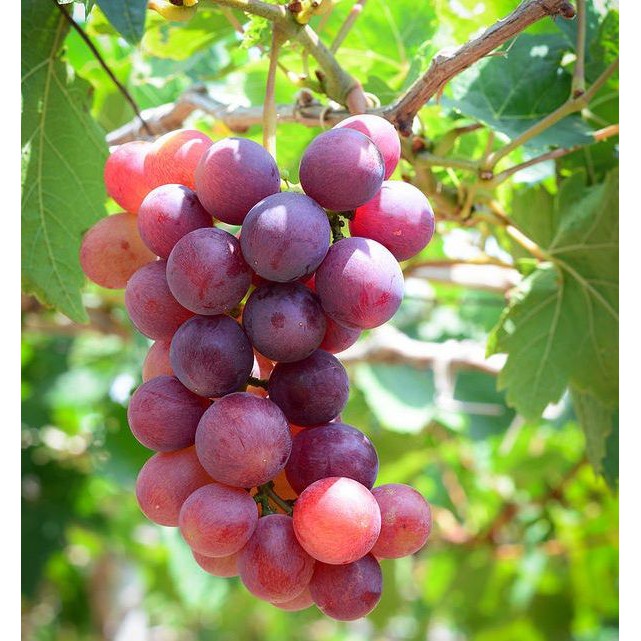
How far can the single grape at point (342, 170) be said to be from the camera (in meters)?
0.54

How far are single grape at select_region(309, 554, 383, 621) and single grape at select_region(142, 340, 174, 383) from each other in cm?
19

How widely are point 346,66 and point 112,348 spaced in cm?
155

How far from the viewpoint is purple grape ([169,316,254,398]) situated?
55cm

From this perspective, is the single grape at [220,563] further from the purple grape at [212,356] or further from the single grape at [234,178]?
the single grape at [234,178]

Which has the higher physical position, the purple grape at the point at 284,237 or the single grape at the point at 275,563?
the purple grape at the point at 284,237

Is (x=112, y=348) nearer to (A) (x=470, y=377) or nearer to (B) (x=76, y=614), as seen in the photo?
(A) (x=470, y=377)

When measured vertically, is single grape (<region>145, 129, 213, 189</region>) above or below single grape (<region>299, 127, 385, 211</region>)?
above

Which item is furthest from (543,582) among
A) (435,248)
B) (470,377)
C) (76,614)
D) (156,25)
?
(156,25)

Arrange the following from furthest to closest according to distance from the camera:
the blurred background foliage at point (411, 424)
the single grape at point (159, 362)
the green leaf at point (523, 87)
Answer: the blurred background foliage at point (411, 424) → the green leaf at point (523, 87) → the single grape at point (159, 362)

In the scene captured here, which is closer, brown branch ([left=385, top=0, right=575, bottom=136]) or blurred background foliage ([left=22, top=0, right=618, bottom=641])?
brown branch ([left=385, top=0, right=575, bottom=136])

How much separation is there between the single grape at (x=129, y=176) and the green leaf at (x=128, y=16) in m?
0.09

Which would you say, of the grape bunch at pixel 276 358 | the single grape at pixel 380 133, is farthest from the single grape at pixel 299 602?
the single grape at pixel 380 133

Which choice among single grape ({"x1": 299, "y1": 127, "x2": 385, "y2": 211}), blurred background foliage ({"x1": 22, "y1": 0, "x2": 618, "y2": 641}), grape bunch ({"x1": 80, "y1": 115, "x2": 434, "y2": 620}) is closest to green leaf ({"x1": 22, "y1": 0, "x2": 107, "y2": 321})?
blurred background foliage ({"x1": 22, "y1": 0, "x2": 618, "y2": 641})

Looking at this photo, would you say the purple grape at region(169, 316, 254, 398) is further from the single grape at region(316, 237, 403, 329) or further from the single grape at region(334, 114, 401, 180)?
the single grape at region(334, 114, 401, 180)
